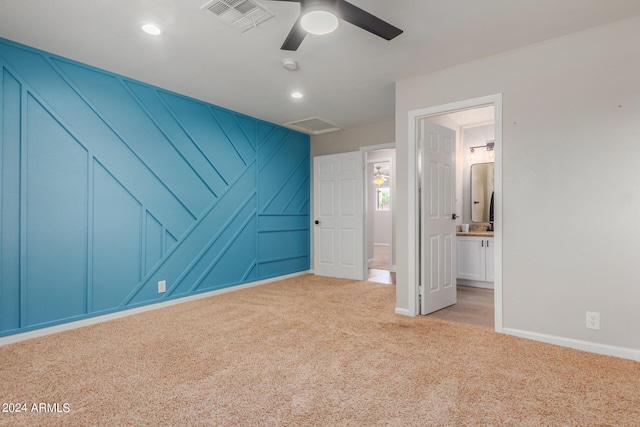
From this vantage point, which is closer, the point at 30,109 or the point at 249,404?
the point at 249,404

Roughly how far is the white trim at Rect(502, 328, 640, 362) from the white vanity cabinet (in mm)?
2053

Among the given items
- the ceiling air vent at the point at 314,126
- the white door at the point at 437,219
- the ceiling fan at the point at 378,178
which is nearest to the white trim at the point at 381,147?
the ceiling air vent at the point at 314,126

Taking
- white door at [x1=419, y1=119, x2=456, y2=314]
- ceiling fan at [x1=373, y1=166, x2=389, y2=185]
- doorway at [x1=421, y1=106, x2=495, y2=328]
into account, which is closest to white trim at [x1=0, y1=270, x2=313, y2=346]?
white door at [x1=419, y1=119, x2=456, y2=314]

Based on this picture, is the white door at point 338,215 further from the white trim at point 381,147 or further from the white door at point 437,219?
the white door at point 437,219

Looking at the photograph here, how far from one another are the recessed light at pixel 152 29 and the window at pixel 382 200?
384 inches

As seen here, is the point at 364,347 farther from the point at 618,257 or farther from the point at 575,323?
the point at 618,257

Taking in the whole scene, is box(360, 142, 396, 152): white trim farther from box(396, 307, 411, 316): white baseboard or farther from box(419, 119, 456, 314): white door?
box(396, 307, 411, 316): white baseboard

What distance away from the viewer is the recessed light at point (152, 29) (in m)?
2.55

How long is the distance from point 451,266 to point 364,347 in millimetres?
1859

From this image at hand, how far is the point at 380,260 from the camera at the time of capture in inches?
317

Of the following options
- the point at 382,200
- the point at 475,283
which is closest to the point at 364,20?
the point at 475,283

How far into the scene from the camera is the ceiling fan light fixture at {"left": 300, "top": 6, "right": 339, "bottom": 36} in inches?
75.0

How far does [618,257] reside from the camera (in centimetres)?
249

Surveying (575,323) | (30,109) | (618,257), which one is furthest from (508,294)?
(30,109)
